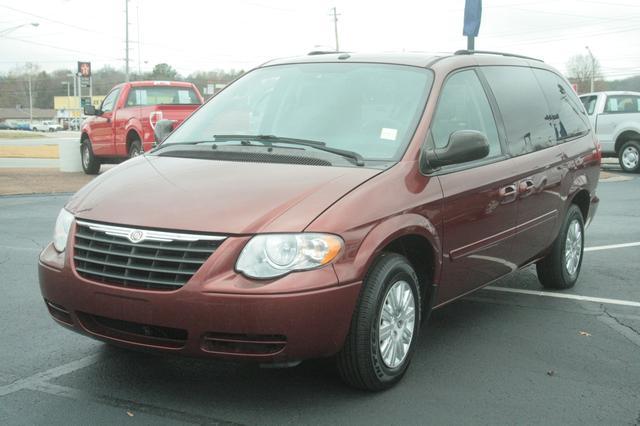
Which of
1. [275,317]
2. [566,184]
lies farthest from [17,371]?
[566,184]

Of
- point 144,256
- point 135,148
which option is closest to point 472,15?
point 135,148

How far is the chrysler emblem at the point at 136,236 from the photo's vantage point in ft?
12.1

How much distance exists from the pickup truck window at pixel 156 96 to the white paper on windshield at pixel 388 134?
1224cm

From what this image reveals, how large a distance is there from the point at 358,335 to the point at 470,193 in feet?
A: 4.45

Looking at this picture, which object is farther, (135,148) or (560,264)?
(135,148)

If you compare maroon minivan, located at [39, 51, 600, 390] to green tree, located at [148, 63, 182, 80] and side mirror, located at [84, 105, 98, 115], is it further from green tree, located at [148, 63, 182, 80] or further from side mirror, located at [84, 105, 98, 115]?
green tree, located at [148, 63, 182, 80]

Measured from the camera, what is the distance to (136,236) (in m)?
3.72

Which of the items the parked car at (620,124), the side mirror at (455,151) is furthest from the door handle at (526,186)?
the parked car at (620,124)

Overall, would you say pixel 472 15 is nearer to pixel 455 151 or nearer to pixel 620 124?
pixel 455 151

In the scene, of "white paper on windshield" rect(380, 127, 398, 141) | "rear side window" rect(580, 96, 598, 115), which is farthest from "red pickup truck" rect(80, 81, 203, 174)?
"white paper on windshield" rect(380, 127, 398, 141)

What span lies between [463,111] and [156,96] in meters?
12.2

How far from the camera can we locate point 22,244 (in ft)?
27.9

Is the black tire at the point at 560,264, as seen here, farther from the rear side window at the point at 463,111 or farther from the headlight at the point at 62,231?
the headlight at the point at 62,231

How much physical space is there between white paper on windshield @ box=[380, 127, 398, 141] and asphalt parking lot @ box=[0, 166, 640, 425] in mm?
1294
